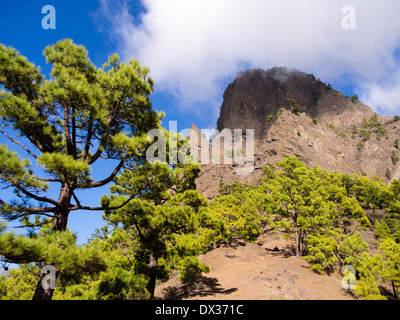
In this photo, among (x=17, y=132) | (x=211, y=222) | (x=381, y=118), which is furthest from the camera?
(x=381, y=118)

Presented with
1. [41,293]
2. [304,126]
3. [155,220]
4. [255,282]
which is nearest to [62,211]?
[41,293]

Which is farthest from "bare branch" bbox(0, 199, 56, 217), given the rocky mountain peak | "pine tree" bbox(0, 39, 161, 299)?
the rocky mountain peak

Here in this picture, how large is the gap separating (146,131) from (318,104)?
119 meters

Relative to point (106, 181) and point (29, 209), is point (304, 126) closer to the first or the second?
point (106, 181)

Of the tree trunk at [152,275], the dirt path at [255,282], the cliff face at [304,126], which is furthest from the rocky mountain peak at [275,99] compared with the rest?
the tree trunk at [152,275]

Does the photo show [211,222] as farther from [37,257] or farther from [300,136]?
[300,136]

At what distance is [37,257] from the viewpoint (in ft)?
12.1

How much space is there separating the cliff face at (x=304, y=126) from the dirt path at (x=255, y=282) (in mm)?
39937

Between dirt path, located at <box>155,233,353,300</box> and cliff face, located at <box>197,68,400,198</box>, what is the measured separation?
39937mm

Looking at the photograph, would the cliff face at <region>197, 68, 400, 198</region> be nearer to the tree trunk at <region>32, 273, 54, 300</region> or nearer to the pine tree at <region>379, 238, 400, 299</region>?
the pine tree at <region>379, 238, 400, 299</region>

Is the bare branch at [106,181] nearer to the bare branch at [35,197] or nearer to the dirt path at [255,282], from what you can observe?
the bare branch at [35,197]

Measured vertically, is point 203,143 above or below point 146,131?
above

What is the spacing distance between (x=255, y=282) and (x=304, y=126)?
82.6m
